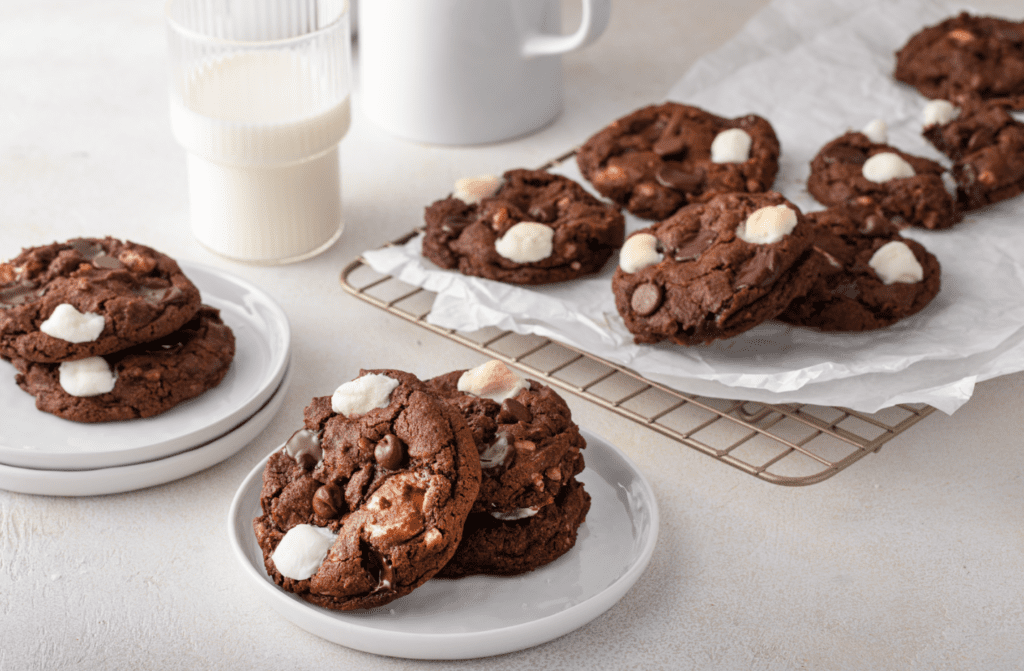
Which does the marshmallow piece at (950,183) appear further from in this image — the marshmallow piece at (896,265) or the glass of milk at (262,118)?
the glass of milk at (262,118)

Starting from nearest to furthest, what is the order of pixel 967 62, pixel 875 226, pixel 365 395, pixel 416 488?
pixel 416 488 → pixel 365 395 → pixel 875 226 → pixel 967 62

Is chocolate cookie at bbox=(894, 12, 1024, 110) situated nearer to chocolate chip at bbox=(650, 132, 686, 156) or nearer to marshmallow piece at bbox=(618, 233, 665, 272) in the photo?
chocolate chip at bbox=(650, 132, 686, 156)

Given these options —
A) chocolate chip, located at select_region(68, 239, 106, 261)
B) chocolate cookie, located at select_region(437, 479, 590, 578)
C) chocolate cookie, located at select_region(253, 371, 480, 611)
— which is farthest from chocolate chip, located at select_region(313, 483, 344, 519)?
chocolate chip, located at select_region(68, 239, 106, 261)

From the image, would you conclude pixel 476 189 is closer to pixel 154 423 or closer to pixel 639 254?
pixel 639 254

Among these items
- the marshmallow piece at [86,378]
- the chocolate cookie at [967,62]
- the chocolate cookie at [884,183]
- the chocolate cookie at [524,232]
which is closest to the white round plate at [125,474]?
the marshmallow piece at [86,378]

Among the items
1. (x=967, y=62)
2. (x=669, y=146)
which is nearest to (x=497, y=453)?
(x=669, y=146)

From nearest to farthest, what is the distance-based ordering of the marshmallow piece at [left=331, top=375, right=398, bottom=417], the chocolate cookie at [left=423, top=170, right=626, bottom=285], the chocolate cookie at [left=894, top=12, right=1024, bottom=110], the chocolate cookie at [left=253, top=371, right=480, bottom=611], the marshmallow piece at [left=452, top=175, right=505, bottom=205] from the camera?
the chocolate cookie at [left=253, top=371, right=480, bottom=611] → the marshmallow piece at [left=331, top=375, right=398, bottom=417] → the chocolate cookie at [left=423, top=170, right=626, bottom=285] → the marshmallow piece at [left=452, top=175, right=505, bottom=205] → the chocolate cookie at [left=894, top=12, right=1024, bottom=110]
